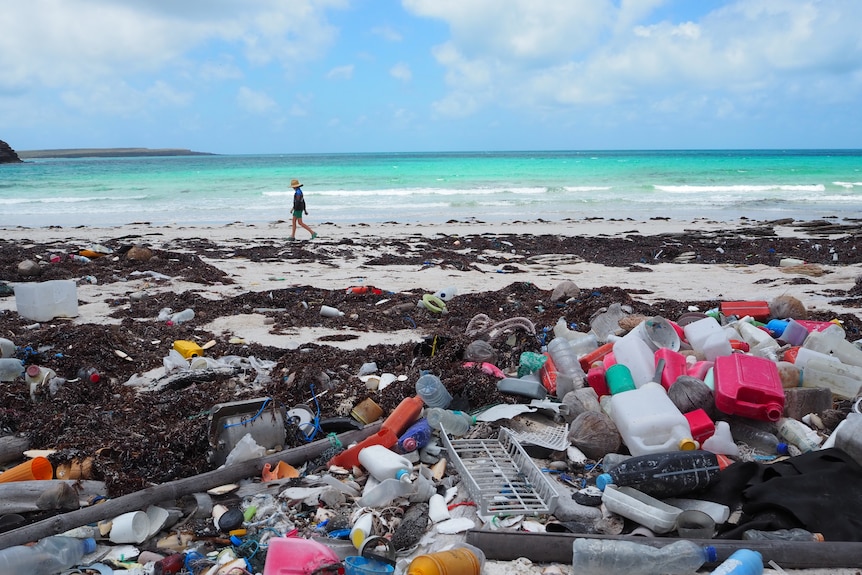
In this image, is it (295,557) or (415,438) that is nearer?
(295,557)

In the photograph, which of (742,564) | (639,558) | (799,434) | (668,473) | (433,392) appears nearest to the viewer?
(742,564)

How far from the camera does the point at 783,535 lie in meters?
2.55

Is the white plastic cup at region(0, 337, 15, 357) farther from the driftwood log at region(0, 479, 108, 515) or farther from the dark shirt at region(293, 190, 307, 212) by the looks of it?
the dark shirt at region(293, 190, 307, 212)

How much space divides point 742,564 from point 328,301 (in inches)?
235

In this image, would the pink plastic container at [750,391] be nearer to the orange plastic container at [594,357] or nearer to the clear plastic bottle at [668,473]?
the clear plastic bottle at [668,473]

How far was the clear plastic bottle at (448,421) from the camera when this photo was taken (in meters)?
3.72

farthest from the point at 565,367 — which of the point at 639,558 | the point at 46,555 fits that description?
the point at 46,555

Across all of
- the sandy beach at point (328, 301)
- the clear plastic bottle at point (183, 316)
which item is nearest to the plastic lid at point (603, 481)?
the sandy beach at point (328, 301)

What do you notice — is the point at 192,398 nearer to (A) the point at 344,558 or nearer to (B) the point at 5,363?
(B) the point at 5,363

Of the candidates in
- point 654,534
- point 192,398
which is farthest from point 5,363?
point 654,534

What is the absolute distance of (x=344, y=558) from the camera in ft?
8.46

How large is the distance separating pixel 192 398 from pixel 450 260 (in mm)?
6968

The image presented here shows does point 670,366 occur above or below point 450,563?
above

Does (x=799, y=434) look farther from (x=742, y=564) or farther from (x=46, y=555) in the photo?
(x=46, y=555)
